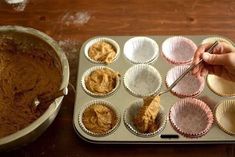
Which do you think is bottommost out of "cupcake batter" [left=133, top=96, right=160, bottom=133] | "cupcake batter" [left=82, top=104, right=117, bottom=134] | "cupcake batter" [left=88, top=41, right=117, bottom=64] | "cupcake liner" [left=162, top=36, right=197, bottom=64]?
A: "cupcake batter" [left=82, top=104, right=117, bottom=134]

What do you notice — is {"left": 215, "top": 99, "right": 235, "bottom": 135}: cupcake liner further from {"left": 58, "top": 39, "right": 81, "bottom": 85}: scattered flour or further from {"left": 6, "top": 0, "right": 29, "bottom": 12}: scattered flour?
{"left": 6, "top": 0, "right": 29, "bottom": 12}: scattered flour

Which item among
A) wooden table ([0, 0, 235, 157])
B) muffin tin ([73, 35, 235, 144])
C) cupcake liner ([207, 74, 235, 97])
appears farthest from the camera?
wooden table ([0, 0, 235, 157])

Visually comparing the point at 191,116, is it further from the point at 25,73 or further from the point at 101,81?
the point at 25,73

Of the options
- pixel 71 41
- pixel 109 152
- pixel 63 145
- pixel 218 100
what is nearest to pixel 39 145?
pixel 63 145

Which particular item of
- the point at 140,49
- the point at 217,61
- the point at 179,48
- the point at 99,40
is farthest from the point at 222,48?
the point at 99,40

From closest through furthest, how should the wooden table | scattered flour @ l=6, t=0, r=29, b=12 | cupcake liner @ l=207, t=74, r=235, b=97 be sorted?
cupcake liner @ l=207, t=74, r=235, b=97 < the wooden table < scattered flour @ l=6, t=0, r=29, b=12

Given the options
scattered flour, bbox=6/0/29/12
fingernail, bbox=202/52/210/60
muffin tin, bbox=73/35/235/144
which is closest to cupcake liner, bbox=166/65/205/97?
muffin tin, bbox=73/35/235/144

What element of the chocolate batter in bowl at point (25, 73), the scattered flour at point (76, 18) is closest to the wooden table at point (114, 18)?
the scattered flour at point (76, 18)
